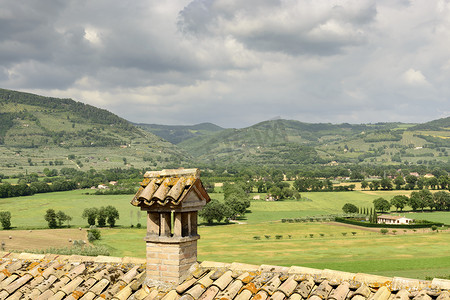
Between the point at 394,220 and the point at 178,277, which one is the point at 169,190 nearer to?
the point at 178,277

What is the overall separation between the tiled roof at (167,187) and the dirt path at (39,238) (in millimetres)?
68604

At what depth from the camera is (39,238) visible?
84688 millimetres

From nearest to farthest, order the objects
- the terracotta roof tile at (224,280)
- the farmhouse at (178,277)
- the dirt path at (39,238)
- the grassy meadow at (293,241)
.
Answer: the farmhouse at (178,277) < the terracotta roof tile at (224,280) < the grassy meadow at (293,241) < the dirt path at (39,238)

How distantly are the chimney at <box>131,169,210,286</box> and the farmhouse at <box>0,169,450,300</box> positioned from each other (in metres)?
0.02

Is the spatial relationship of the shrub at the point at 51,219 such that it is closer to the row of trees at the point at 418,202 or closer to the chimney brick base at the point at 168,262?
the row of trees at the point at 418,202

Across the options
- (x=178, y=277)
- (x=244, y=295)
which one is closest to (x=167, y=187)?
(x=178, y=277)

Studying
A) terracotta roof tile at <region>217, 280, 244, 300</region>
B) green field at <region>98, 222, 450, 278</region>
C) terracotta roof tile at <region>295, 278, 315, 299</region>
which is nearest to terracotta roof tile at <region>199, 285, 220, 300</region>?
terracotta roof tile at <region>217, 280, 244, 300</region>

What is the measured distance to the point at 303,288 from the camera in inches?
333

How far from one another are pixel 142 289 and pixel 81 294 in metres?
1.65

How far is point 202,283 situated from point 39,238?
86.2 metres

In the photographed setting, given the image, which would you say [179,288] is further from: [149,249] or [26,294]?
[26,294]

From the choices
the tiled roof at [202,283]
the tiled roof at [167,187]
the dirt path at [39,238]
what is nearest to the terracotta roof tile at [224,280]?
the tiled roof at [202,283]

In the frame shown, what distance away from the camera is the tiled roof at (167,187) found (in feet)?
31.9

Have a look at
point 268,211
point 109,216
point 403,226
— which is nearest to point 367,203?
point 268,211
